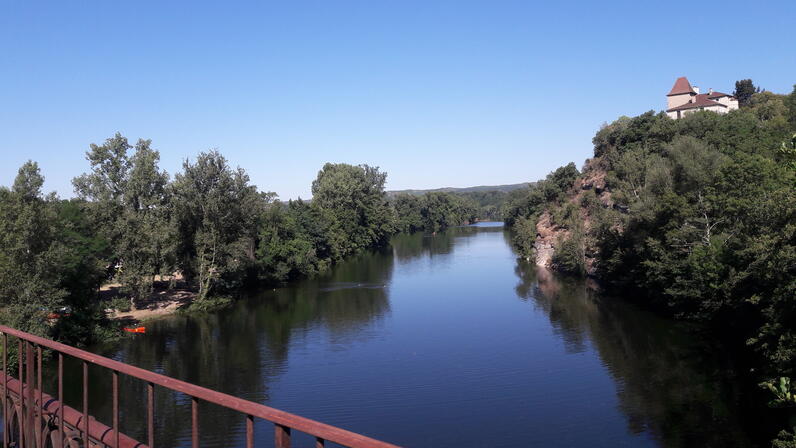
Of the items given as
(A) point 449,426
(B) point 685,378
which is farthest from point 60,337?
(B) point 685,378

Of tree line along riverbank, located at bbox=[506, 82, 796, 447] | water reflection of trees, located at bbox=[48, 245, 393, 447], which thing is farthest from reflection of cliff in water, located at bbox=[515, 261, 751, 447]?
water reflection of trees, located at bbox=[48, 245, 393, 447]

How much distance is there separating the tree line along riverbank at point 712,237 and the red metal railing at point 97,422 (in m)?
7.91

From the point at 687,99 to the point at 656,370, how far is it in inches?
2386

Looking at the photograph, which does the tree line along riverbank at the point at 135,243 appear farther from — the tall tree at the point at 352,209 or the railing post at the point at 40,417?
the railing post at the point at 40,417

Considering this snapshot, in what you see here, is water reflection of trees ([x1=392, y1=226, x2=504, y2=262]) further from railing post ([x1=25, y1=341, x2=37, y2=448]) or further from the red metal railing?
railing post ([x1=25, y1=341, x2=37, y2=448])

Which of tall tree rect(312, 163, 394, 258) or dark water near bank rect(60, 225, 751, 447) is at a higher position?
tall tree rect(312, 163, 394, 258)

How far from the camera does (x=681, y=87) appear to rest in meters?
74.1

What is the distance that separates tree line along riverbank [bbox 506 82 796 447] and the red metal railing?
791 centimetres

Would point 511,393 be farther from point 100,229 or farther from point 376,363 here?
point 100,229

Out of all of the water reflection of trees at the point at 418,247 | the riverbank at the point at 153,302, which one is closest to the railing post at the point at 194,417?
the riverbank at the point at 153,302

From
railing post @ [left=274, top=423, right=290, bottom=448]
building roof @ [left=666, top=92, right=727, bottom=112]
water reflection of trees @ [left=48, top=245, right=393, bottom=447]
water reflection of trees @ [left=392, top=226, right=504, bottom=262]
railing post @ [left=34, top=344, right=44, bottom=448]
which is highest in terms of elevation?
building roof @ [left=666, top=92, right=727, bottom=112]

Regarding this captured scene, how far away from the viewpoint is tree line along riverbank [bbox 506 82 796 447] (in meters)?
17.8

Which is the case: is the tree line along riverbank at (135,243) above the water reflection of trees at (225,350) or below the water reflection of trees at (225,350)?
above

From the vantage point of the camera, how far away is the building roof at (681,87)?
73.6 m
